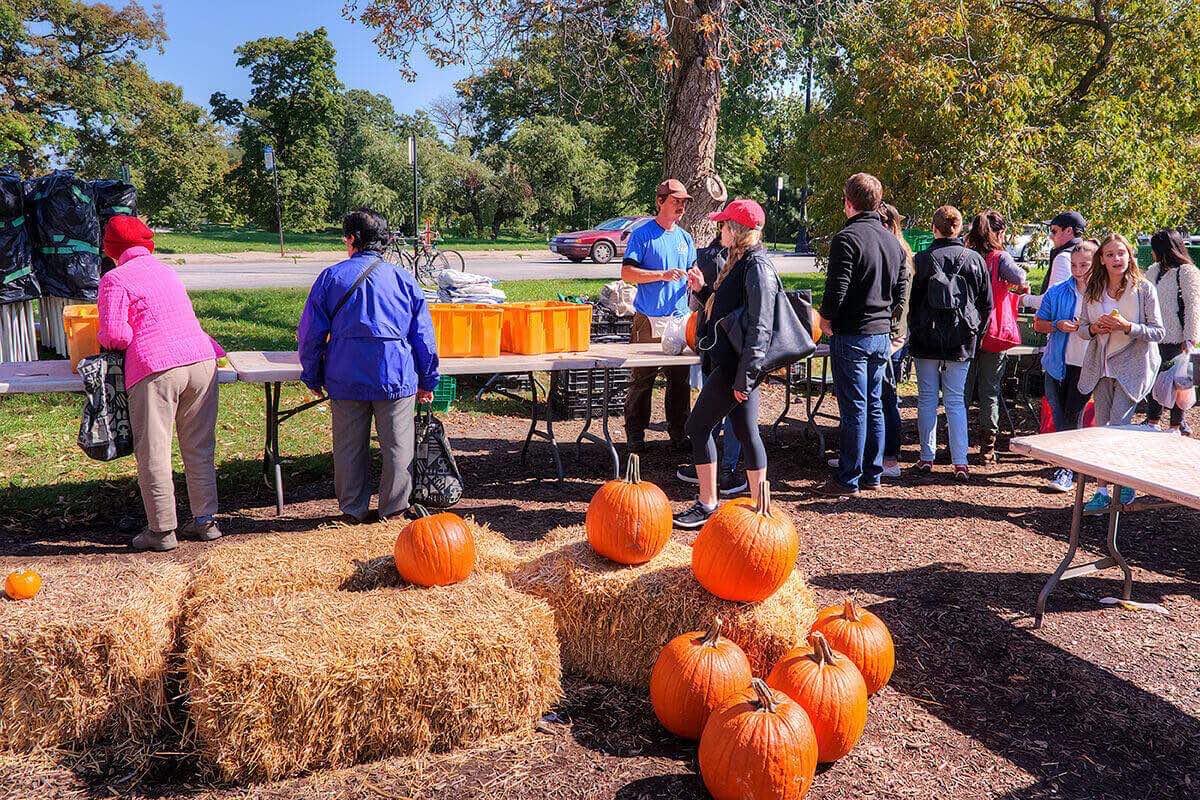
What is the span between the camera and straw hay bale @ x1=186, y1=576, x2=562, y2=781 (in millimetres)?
2906

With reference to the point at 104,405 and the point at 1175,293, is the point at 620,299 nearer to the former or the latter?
the point at 1175,293

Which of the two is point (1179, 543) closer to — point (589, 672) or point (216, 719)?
point (589, 672)

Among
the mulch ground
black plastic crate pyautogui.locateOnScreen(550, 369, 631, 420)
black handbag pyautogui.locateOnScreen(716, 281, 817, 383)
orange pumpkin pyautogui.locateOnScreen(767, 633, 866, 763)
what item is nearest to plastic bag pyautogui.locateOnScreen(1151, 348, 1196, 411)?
the mulch ground

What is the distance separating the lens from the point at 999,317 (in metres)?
6.98

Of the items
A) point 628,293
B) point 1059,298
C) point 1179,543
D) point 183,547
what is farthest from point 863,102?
point 183,547

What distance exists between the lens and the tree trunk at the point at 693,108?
9945mm

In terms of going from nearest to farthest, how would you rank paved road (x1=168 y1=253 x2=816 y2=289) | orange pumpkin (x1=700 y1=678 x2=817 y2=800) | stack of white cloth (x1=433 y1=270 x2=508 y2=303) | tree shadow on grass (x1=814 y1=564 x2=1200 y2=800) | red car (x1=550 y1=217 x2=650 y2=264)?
orange pumpkin (x1=700 y1=678 x2=817 y2=800)
tree shadow on grass (x1=814 y1=564 x2=1200 y2=800)
stack of white cloth (x1=433 y1=270 x2=508 y2=303)
paved road (x1=168 y1=253 x2=816 y2=289)
red car (x1=550 y1=217 x2=650 y2=264)

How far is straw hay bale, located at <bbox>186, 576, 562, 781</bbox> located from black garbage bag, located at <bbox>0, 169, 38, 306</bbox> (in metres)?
7.39

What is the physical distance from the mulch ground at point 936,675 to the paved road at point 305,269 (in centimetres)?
1287

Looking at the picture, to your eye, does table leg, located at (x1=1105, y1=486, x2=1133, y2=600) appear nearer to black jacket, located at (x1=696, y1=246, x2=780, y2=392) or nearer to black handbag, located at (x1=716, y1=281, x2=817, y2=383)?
black handbag, located at (x1=716, y1=281, x2=817, y2=383)

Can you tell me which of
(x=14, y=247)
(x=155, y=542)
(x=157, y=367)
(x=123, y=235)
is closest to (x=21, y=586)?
(x=157, y=367)

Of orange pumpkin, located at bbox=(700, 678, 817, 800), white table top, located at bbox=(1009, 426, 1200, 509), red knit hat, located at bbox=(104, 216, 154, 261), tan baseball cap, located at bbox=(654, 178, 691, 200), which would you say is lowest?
orange pumpkin, located at bbox=(700, 678, 817, 800)

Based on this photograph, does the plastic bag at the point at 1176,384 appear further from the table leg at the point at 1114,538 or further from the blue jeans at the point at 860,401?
the blue jeans at the point at 860,401

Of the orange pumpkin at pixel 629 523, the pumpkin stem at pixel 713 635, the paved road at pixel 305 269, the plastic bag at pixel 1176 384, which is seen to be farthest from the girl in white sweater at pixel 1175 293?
the paved road at pixel 305 269
